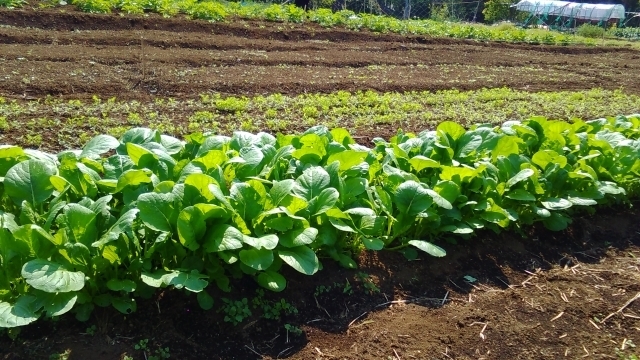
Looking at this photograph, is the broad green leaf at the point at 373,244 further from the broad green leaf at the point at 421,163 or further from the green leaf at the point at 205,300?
the green leaf at the point at 205,300

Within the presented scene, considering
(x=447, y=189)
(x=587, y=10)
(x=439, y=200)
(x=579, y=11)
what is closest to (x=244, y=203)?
(x=439, y=200)

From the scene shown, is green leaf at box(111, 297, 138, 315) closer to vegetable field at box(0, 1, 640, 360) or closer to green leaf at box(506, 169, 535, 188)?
vegetable field at box(0, 1, 640, 360)

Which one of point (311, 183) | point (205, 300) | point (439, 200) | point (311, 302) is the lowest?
point (311, 302)

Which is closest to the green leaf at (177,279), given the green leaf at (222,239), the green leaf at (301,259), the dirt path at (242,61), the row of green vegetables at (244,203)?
the row of green vegetables at (244,203)

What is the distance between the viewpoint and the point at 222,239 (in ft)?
8.42

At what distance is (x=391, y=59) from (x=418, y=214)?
9.61 m

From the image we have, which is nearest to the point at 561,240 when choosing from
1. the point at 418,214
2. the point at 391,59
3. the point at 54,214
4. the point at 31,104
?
the point at 418,214

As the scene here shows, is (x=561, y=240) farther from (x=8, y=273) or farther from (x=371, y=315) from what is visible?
(x=8, y=273)

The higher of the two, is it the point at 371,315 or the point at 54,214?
the point at 54,214

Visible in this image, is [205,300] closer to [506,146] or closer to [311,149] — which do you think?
[311,149]

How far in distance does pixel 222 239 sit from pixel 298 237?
0.37 m

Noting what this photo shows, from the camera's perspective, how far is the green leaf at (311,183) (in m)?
3.07

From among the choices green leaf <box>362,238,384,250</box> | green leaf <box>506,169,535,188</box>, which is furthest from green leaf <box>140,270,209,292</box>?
green leaf <box>506,169,535,188</box>

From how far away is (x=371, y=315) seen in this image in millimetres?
2971
